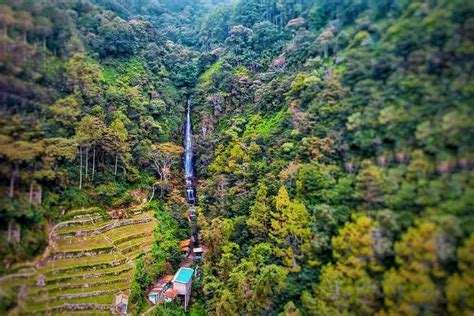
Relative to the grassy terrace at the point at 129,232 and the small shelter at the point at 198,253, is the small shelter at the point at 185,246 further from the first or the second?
the grassy terrace at the point at 129,232

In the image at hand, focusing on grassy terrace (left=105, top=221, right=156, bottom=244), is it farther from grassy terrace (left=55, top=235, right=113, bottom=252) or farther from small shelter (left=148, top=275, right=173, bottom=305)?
small shelter (left=148, top=275, right=173, bottom=305)

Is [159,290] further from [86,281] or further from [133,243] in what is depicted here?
[86,281]

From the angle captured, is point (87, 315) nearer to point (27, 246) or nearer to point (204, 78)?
point (27, 246)

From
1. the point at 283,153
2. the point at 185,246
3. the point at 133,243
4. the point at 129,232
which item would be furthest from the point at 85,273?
the point at 283,153

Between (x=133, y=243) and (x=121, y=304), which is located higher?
(x=133, y=243)

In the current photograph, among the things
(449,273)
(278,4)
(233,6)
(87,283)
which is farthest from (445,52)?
(233,6)
